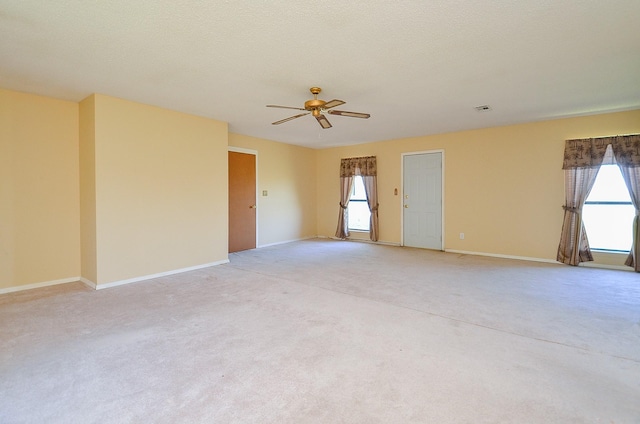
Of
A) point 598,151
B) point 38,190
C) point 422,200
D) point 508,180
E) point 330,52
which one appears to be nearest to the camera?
point 330,52

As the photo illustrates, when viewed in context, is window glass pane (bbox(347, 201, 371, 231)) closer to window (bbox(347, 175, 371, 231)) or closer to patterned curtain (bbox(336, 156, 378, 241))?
window (bbox(347, 175, 371, 231))

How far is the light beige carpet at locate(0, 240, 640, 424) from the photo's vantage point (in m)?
1.66

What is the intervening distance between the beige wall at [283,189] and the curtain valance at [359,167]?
99 centimetres

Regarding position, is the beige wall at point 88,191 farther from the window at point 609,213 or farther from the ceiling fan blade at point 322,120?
the window at point 609,213

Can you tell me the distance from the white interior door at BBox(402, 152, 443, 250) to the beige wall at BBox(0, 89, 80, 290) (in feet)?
19.9

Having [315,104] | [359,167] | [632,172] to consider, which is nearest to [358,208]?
[359,167]

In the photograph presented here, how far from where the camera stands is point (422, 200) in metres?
6.56

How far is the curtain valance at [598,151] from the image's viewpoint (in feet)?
14.5

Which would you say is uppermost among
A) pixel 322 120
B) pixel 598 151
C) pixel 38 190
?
pixel 322 120

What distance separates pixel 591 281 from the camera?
3996 mm

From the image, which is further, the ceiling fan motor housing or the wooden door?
the wooden door

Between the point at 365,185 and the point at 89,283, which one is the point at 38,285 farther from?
the point at 365,185

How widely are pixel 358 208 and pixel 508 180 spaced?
11.2ft

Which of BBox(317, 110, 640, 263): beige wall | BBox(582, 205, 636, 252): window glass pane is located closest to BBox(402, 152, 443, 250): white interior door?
BBox(317, 110, 640, 263): beige wall
